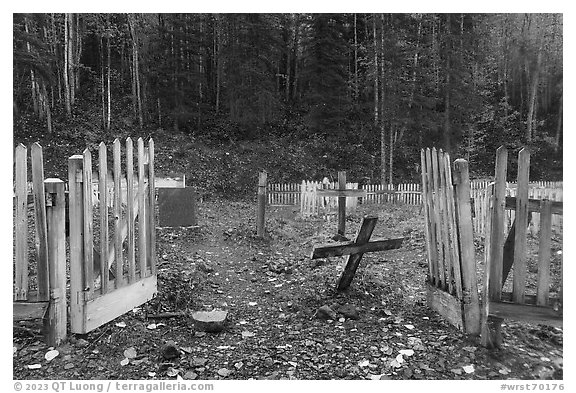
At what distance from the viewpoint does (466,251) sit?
3.12 m

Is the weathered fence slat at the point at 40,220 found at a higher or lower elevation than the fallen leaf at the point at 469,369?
higher

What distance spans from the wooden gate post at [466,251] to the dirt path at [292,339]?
0.53 feet

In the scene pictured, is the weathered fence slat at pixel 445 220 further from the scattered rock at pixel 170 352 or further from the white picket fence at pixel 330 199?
the white picket fence at pixel 330 199

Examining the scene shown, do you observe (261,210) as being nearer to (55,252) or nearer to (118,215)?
(118,215)

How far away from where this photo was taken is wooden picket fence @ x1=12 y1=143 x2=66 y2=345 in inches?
109

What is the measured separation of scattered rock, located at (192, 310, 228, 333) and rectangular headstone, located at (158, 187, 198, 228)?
380 cm

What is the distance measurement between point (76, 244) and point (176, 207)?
4.09 meters

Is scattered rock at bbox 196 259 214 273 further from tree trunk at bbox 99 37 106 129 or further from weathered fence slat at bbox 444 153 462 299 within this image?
tree trunk at bbox 99 37 106 129

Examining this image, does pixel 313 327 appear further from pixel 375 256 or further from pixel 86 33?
pixel 86 33

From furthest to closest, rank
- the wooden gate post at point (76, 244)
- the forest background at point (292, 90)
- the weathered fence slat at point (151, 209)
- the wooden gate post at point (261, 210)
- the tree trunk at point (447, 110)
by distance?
1. the tree trunk at point (447, 110)
2. the wooden gate post at point (261, 210)
3. the forest background at point (292, 90)
4. the weathered fence slat at point (151, 209)
5. the wooden gate post at point (76, 244)

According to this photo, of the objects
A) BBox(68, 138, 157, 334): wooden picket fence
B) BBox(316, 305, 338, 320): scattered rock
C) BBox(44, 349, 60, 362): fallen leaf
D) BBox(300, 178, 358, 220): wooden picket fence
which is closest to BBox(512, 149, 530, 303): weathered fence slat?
BBox(316, 305, 338, 320): scattered rock

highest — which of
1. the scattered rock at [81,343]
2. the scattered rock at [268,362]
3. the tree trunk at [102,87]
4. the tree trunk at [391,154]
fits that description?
the tree trunk at [102,87]

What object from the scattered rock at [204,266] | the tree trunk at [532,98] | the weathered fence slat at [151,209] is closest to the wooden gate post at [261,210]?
the scattered rock at [204,266]

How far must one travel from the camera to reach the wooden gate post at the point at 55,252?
2854 mm
